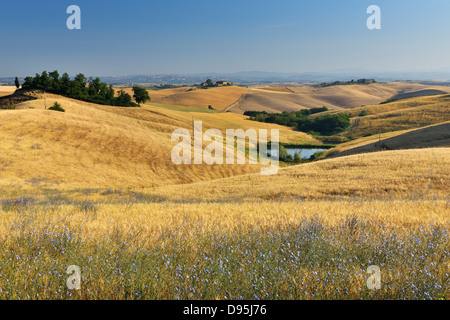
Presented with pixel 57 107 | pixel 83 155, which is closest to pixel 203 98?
pixel 57 107

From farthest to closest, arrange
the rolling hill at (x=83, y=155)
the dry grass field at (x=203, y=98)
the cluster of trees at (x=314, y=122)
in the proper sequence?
the dry grass field at (x=203, y=98) < the cluster of trees at (x=314, y=122) < the rolling hill at (x=83, y=155)

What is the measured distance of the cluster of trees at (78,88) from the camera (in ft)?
305

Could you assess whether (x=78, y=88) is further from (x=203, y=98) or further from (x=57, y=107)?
(x=203, y=98)

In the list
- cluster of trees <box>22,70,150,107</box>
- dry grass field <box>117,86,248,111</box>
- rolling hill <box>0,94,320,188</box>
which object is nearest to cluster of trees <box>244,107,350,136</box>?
dry grass field <box>117,86,248,111</box>

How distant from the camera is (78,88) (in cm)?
9700

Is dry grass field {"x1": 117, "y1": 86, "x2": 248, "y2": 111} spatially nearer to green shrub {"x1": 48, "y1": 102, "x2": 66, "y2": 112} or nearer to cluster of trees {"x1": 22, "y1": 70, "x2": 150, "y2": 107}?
cluster of trees {"x1": 22, "y1": 70, "x2": 150, "y2": 107}

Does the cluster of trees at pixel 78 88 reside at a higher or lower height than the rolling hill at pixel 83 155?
higher

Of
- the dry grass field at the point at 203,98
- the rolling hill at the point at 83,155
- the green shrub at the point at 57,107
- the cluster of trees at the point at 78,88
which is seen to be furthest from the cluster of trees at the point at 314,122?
the green shrub at the point at 57,107

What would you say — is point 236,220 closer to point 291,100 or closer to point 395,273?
point 395,273

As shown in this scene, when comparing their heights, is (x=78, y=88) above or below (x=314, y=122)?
above

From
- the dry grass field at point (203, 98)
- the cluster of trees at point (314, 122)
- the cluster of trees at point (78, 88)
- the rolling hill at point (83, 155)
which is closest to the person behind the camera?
the rolling hill at point (83, 155)

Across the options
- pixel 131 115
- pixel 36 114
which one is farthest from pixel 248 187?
pixel 131 115

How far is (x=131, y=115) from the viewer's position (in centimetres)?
7988

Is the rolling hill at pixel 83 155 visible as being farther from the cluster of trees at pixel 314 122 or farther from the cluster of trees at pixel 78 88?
the cluster of trees at pixel 314 122
